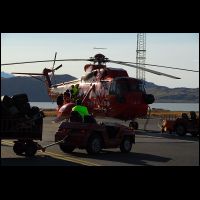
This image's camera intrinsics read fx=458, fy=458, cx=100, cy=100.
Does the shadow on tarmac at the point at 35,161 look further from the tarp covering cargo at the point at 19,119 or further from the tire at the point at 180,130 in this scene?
the tire at the point at 180,130

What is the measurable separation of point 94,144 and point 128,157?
1171mm

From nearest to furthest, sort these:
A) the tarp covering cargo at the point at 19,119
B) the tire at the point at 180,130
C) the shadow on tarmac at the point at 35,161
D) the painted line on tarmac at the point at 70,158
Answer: the shadow on tarmac at the point at 35,161 < the painted line on tarmac at the point at 70,158 < the tarp covering cargo at the point at 19,119 < the tire at the point at 180,130

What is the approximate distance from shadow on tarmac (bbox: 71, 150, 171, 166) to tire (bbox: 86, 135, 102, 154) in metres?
0.17

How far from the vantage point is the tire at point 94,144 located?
14594 millimetres

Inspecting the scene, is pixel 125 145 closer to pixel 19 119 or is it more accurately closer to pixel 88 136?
pixel 88 136

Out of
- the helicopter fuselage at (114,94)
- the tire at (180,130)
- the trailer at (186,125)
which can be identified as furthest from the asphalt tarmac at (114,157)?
the helicopter fuselage at (114,94)

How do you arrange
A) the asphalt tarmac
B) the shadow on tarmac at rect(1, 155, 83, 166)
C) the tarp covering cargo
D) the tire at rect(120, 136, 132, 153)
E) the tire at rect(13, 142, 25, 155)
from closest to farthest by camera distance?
1. the shadow on tarmac at rect(1, 155, 83, 166)
2. the asphalt tarmac
3. the tarp covering cargo
4. the tire at rect(13, 142, 25, 155)
5. the tire at rect(120, 136, 132, 153)

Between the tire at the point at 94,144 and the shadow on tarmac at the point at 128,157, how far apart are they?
0.57 feet

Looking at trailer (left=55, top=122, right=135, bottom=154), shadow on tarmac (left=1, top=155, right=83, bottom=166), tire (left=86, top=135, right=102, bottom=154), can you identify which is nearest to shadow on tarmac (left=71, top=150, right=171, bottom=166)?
tire (left=86, top=135, right=102, bottom=154)

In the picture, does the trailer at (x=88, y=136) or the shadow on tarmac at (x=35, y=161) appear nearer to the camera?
the shadow on tarmac at (x=35, y=161)

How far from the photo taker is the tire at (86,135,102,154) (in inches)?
575

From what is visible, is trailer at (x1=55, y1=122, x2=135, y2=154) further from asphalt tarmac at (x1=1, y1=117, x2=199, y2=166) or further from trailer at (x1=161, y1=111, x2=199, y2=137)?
trailer at (x1=161, y1=111, x2=199, y2=137)

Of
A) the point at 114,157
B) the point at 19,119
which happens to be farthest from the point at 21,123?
the point at 114,157

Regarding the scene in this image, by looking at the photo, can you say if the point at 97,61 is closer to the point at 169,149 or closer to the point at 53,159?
the point at 169,149
